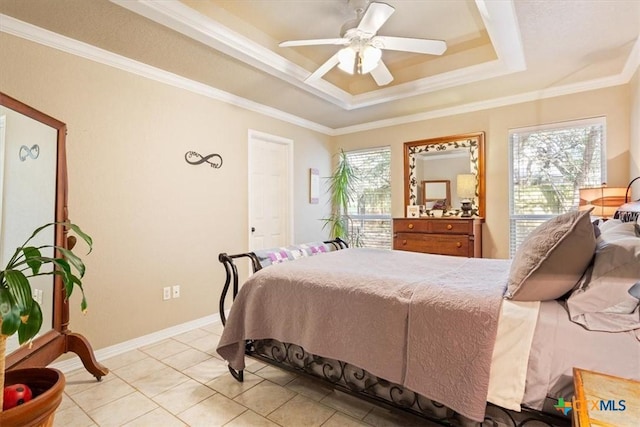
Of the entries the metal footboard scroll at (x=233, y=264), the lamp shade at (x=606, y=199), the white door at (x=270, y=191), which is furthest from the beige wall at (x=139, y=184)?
the lamp shade at (x=606, y=199)

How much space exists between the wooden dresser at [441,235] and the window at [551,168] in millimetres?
496

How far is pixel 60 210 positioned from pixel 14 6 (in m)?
1.36

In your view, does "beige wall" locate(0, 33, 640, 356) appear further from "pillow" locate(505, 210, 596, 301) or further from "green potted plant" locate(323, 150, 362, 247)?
"pillow" locate(505, 210, 596, 301)

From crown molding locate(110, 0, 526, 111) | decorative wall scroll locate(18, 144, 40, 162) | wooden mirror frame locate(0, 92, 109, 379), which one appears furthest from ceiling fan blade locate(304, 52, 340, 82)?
decorative wall scroll locate(18, 144, 40, 162)

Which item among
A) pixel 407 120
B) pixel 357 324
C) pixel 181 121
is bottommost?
pixel 357 324

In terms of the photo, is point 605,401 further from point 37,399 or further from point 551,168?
point 551,168

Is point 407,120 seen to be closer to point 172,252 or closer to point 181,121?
point 181,121

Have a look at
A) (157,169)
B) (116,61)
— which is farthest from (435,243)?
(116,61)

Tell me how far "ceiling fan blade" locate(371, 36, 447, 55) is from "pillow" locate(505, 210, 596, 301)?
1.58 metres

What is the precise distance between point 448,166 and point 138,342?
4024mm

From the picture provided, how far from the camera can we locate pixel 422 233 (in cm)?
392

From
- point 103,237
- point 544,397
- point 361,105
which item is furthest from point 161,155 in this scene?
point 544,397

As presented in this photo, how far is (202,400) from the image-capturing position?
1980 mm

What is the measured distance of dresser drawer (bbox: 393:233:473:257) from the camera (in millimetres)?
3645
